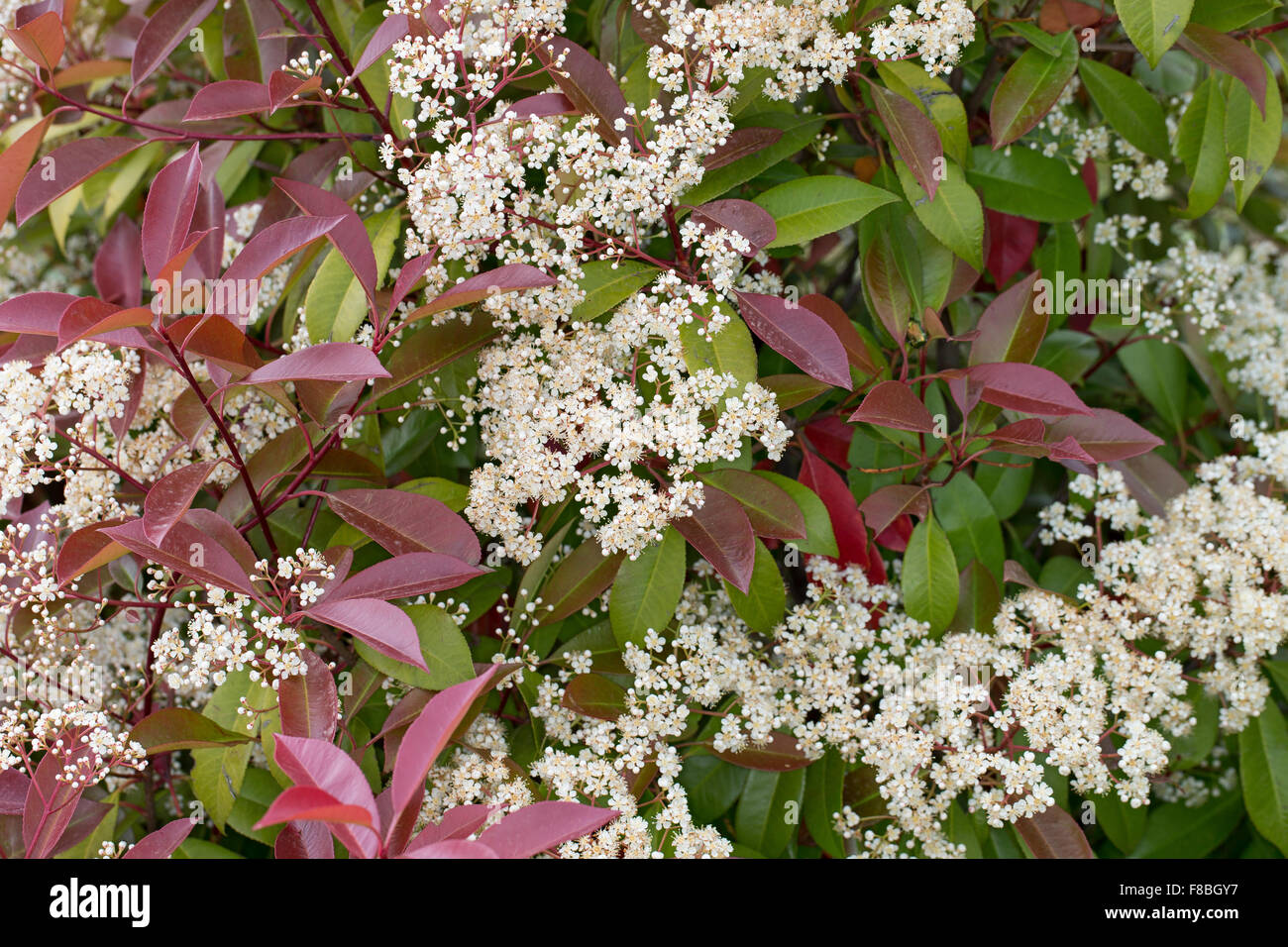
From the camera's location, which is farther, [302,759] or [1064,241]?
[1064,241]

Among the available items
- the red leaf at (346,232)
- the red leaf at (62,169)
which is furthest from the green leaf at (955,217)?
the red leaf at (62,169)

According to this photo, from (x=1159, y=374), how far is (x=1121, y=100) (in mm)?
538

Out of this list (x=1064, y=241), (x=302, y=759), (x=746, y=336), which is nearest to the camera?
(x=302, y=759)

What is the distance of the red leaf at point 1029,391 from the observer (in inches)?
52.6

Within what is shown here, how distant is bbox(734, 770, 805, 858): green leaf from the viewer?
1.44 meters

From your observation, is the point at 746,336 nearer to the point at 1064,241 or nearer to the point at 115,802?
the point at 1064,241

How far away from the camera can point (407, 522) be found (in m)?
1.30

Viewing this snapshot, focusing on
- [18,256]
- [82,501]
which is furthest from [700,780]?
[18,256]

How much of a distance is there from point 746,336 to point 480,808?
2.25ft

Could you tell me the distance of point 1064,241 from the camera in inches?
68.4

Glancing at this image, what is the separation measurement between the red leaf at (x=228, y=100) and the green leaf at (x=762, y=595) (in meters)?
0.91

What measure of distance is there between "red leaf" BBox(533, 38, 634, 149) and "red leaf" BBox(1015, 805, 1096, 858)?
1.10 metres

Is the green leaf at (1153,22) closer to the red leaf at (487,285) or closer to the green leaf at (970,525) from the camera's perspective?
the green leaf at (970,525)

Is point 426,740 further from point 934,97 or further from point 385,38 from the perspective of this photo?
point 934,97
